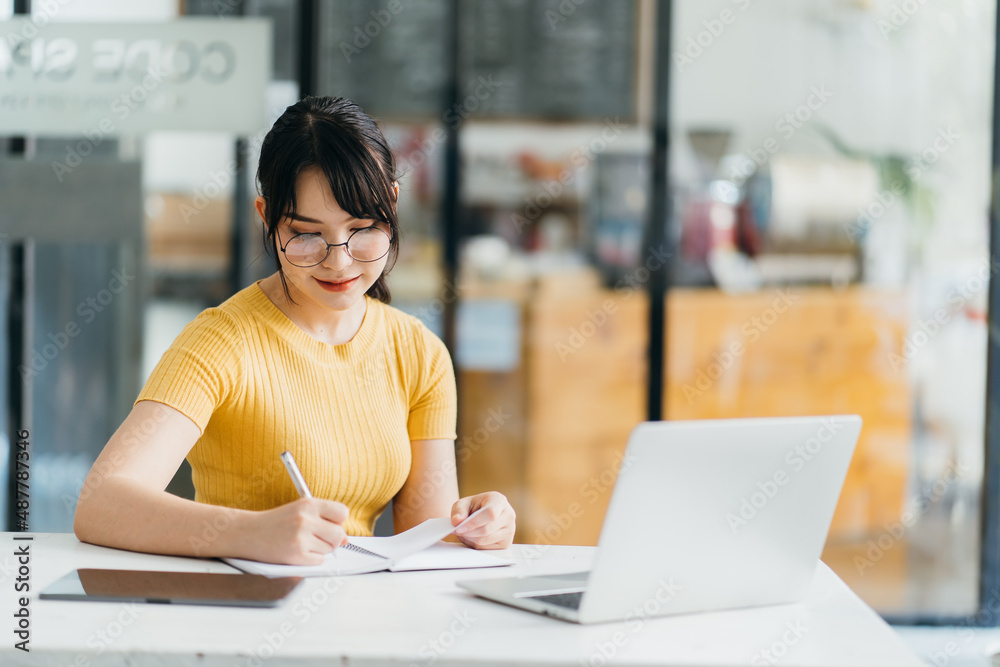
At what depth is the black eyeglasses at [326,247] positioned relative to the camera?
4.41 ft

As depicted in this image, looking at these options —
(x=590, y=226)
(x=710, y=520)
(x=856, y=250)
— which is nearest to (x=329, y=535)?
(x=710, y=520)

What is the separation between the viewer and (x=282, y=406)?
1402mm

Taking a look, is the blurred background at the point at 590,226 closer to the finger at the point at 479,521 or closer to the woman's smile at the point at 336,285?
the woman's smile at the point at 336,285

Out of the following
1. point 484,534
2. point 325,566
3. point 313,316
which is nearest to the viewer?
point 325,566

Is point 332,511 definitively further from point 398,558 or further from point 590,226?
point 590,226

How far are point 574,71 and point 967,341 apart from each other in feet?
4.71

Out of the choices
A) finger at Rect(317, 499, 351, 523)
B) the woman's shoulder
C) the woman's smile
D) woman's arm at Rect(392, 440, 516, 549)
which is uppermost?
the woman's smile

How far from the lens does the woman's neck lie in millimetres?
1472

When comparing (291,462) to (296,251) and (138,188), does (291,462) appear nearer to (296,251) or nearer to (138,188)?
(296,251)

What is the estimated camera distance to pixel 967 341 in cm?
280

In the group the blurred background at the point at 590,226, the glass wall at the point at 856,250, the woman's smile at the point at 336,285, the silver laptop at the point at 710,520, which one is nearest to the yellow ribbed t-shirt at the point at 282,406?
the woman's smile at the point at 336,285

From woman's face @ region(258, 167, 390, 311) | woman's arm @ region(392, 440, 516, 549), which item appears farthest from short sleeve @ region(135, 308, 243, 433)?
woman's arm @ region(392, 440, 516, 549)

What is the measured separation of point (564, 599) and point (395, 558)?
0.79 ft

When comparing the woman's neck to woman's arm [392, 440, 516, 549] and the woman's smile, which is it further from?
woman's arm [392, 440, 516, 549]
